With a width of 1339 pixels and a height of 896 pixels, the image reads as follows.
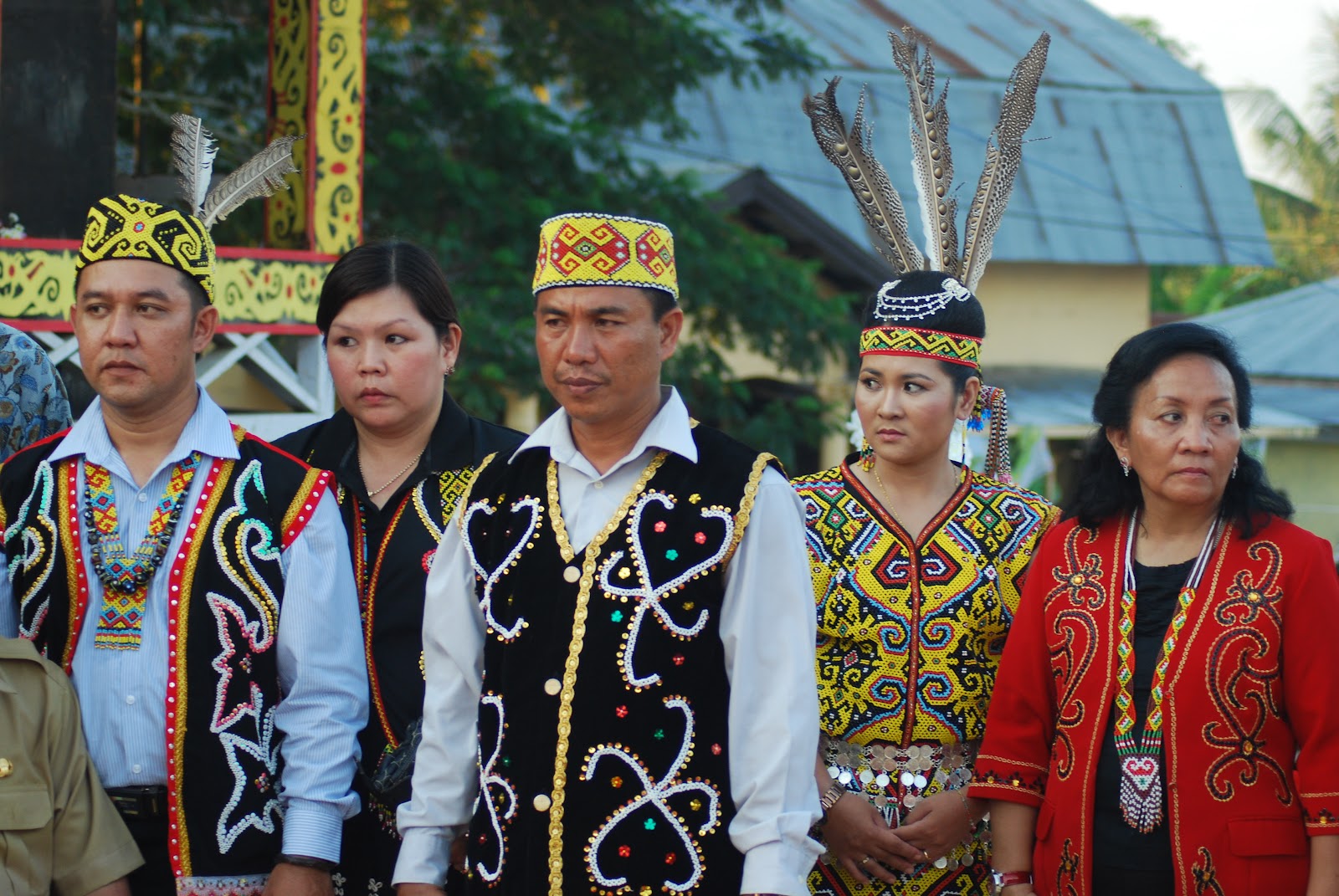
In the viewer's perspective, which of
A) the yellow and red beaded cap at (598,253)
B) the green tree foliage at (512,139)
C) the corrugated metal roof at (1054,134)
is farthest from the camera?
the corrugated metal roof at (1054,134)

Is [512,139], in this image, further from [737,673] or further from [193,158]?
[737,673]

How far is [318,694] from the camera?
3088 mm

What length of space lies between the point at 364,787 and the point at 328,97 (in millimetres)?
4342

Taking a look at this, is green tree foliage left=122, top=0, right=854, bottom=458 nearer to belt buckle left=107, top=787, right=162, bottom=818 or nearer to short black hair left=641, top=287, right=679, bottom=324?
belt buckle left=107, top=787, right=162, bottom=818

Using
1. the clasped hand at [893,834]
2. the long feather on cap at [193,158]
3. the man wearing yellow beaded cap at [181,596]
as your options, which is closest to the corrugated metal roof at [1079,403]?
the clasped hand at [893,834]

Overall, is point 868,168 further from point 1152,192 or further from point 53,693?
point 1152,192

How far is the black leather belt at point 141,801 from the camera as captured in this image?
2963 mm

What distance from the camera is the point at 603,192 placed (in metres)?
10.2

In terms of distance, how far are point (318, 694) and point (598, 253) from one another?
1.07 metres

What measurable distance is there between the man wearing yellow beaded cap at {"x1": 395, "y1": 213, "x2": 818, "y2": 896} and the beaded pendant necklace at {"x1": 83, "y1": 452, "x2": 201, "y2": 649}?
0.59 meters

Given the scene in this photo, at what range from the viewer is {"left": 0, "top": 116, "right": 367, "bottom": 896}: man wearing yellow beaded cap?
2973mm

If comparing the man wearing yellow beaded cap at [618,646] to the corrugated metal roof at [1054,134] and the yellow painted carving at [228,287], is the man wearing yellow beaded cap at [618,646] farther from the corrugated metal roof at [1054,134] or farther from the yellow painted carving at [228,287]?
the corrugated metal roof at [1054,134]

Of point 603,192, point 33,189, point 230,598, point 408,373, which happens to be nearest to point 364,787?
point 230,598

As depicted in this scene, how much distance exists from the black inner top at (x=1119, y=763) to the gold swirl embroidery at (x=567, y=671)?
108 cm
